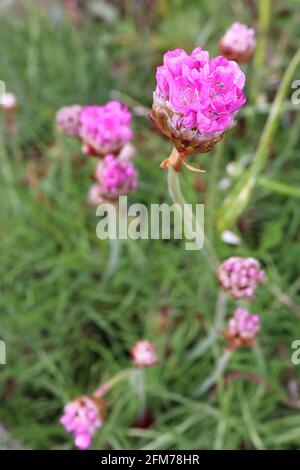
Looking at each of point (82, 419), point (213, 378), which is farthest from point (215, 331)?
point (82, 419)

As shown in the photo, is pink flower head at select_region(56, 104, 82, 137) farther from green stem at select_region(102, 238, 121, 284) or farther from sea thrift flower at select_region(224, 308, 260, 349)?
sea thrift flower at select_region(224, 308, 260, 349)

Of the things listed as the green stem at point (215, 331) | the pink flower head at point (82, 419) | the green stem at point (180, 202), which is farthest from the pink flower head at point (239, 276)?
the pink flower head at point (82, 419)

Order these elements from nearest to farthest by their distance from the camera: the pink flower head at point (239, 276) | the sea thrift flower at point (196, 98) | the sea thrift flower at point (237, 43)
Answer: the sea thrift flower at point (196, 98)
the pink flower head at point (239, 276)
the sea thrift flower at point (237, 43)

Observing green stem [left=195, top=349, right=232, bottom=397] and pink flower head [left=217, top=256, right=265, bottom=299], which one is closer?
pink flower head [left=217, top=256, right=265, bottom=299]

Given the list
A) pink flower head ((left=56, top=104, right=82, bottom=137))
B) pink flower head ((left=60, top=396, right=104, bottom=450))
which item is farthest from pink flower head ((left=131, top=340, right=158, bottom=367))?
pink flower head ((left=56, top=104, right=82, bottom=137))

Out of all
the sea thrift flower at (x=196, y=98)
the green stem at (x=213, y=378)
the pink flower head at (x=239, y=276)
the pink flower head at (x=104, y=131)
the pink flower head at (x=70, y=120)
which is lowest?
the green stem at (x=213, y=378)

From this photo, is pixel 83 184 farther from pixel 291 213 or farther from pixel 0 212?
pixel 291 213

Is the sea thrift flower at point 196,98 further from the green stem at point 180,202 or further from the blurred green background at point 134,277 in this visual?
the blurred green background at point 134,277
